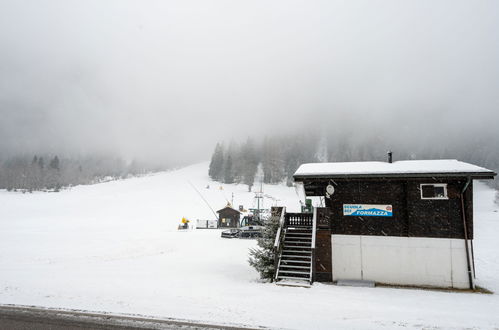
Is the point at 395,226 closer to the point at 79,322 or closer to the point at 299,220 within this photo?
the point at 299,220

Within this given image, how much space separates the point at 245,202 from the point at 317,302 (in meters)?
77.7

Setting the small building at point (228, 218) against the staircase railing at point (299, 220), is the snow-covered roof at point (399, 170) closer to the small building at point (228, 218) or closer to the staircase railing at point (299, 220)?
the staircase railing at point (299, 220)

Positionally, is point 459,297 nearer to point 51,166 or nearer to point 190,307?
point 190,307

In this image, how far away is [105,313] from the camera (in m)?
8.47

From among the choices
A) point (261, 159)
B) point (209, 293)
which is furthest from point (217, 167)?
point (209, 293)

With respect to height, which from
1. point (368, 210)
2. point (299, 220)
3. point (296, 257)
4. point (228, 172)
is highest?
point (228, 172)

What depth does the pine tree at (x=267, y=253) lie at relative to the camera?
14.2m

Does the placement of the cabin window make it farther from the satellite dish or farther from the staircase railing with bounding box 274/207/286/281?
the staircase railing with bounding box 274/207/286/281

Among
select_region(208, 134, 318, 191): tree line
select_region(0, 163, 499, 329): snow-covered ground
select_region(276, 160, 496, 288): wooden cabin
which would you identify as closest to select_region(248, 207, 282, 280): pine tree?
select_region(276, 160, 496, 288): wooden cabin

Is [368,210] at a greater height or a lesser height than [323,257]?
greater

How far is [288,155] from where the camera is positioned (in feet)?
546

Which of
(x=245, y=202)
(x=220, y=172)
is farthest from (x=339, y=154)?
(x=245, y=202)

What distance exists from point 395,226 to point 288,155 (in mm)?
153078

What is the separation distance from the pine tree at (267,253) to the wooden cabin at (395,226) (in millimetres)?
478
